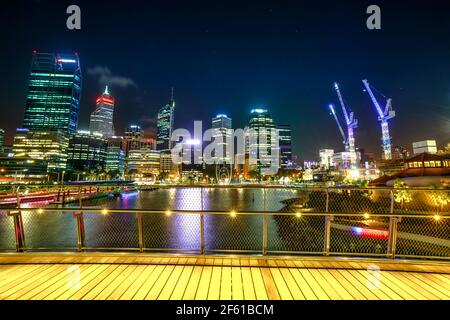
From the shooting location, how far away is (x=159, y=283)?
142 inches

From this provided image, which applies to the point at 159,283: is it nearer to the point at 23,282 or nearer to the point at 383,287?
the point at 23,282

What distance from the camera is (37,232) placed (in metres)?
21.3

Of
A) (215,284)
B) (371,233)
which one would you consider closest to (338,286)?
(215,284)

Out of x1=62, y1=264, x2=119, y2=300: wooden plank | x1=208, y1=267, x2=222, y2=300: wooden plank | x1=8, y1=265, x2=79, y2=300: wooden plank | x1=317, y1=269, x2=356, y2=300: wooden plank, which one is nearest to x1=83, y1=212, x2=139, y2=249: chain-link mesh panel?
x1=8, y1=265, x2=79, y2=300: wooden plank

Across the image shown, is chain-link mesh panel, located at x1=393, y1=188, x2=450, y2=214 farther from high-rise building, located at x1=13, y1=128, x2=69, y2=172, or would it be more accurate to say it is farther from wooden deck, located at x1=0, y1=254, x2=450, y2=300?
high-rise building, located at x1=13, y1=128, x2=69, y2=172

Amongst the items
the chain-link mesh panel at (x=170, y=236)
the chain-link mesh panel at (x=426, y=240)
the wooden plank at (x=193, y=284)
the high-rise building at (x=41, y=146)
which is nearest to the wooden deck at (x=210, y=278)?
the wooden plank at (x=193, y=284)

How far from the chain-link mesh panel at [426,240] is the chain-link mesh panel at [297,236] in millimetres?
5009

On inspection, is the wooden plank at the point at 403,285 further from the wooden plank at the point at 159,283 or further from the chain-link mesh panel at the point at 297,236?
the chain-link mesh panel at the point at 297,236

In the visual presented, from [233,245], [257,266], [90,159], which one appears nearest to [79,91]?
[90,159]

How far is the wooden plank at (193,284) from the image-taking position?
3217mm

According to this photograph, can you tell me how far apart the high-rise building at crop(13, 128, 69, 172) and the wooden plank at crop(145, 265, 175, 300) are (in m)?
139

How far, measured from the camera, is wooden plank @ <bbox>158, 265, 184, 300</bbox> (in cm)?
322

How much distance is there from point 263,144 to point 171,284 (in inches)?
7294
